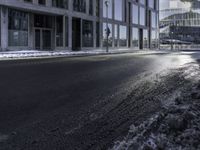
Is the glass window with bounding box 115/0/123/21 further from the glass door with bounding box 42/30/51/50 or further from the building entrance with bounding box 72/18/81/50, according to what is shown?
the glass door with bounding box 42/30/51/50

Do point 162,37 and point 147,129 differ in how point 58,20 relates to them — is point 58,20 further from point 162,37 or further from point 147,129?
point 162,37

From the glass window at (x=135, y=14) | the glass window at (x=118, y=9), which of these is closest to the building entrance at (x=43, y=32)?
the glass window at (x=118, y=9)

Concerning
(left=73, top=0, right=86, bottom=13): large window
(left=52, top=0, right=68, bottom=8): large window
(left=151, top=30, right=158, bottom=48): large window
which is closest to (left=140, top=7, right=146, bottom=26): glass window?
(left=151, top=30, right=158, bottom=48): large window

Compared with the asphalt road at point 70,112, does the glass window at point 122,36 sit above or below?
above

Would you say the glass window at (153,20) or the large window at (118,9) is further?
the glass window at (153,20)

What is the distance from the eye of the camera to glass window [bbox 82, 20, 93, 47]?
54.0 m

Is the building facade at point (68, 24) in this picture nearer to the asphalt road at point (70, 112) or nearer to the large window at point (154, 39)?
the large window at point (154, 39)

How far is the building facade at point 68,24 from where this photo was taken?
130 feet

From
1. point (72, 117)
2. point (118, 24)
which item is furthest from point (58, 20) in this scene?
point (72, 117)


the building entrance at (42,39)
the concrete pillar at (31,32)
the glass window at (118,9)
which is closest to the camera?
the concrete pillar at (31,32)

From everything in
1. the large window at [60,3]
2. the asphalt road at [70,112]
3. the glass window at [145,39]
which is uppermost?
the large window at [60,3]

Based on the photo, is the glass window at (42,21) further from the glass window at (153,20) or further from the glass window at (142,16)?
the glass window at (153,20)

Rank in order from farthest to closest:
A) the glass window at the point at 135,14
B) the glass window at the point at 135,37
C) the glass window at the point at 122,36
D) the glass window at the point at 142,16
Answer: the glass window at the point at 142,16 < the glass window at the point at 135,14 < the glass window at the point at 135,37 < the glass window at the point at 122,36

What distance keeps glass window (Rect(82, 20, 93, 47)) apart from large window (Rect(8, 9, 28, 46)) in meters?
12.6
